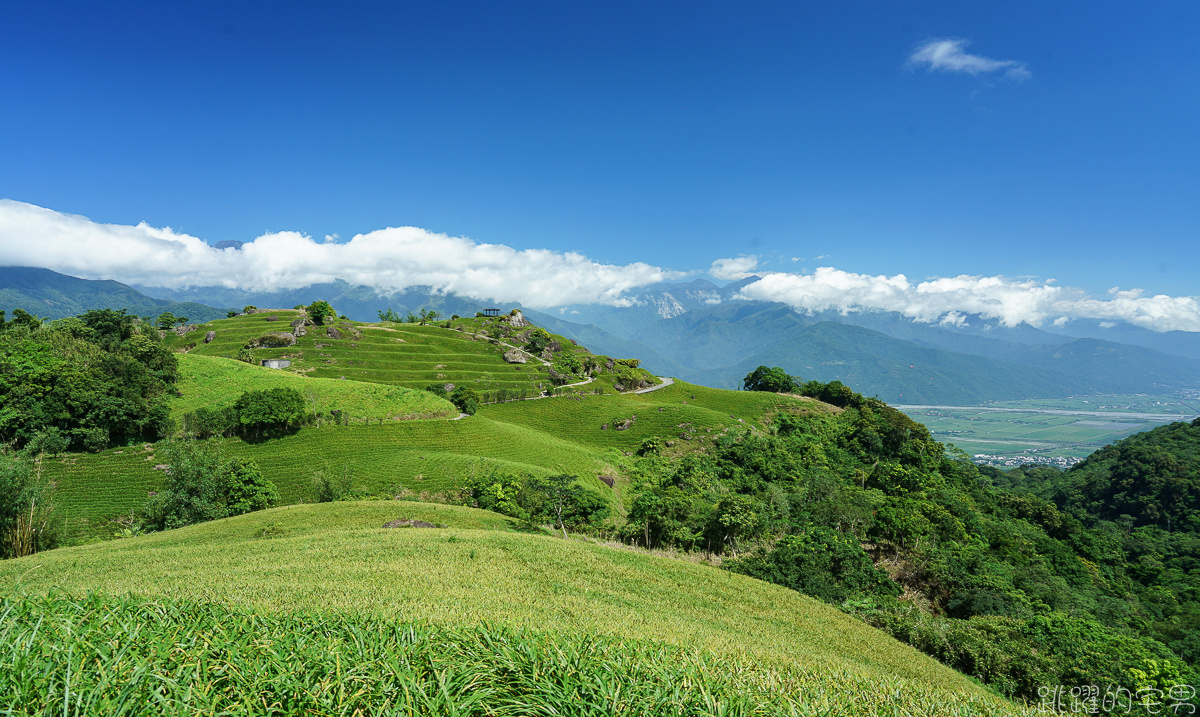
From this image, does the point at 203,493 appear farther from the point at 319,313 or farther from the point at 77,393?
the point at 319,313

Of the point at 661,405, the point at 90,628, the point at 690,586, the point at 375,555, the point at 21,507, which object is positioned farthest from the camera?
the point at 661,405

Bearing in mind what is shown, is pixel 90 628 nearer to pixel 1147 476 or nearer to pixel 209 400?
pixel 209 400

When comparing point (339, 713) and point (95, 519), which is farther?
point (95, 519)

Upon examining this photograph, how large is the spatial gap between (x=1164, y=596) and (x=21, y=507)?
94.2 metres

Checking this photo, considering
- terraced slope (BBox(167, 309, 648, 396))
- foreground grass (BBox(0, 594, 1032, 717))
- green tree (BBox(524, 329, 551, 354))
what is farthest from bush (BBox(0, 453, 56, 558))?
green tree (BBox(524, 329, 551, 354))

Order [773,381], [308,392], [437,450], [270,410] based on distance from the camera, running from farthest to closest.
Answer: [773,381], [308,392], [437,450], [270,410]

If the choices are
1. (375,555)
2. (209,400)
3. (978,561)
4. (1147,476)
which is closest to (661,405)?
(978,561)

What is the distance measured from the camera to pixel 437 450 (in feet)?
196

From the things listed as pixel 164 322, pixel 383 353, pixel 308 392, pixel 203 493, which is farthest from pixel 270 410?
pixel 164 322

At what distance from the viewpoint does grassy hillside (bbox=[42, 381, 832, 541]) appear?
145 ft

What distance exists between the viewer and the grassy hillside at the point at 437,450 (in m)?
44.2

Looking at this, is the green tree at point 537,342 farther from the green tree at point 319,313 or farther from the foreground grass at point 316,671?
the foreground grass at point 316,671

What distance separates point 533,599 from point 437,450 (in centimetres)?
5195

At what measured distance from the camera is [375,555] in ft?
50.7
